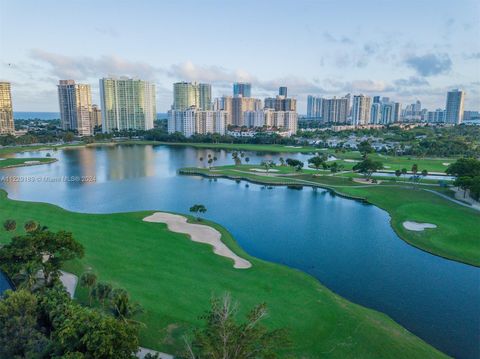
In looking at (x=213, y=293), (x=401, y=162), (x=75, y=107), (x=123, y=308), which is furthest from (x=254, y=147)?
(x=123, y=308)

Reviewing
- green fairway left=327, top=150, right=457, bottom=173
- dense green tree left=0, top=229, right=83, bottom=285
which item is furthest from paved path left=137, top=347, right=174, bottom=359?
green fairway left=327, top=150, right=457, bottom=173

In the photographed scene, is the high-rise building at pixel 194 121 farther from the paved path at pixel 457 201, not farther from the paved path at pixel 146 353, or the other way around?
the paved path at pixel 146 353

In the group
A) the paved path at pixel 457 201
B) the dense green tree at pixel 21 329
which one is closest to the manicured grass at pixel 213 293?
the dense green tree at pixel 21 329

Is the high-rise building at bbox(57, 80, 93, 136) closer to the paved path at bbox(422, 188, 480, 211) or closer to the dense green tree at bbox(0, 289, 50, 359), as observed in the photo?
the paved path at bbox(422, 188, 480, 211)

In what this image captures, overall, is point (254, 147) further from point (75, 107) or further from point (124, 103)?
point (75, 107)

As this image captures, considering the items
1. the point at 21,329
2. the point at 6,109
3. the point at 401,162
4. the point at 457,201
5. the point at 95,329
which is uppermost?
the point at 6,109
